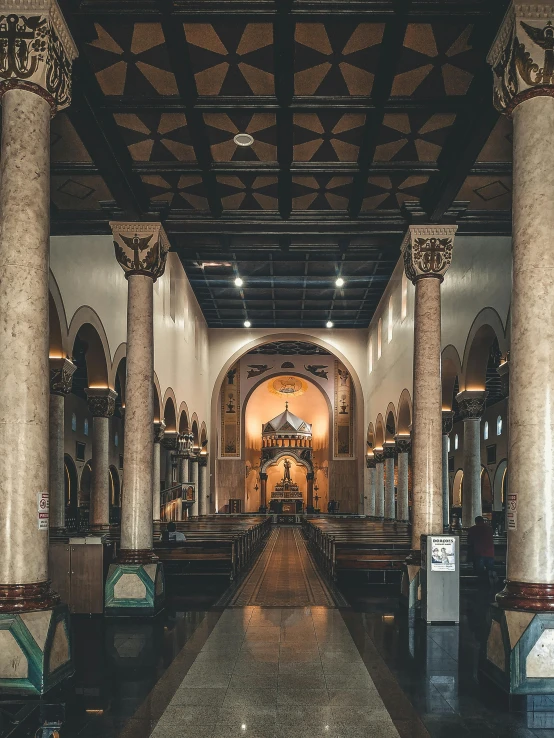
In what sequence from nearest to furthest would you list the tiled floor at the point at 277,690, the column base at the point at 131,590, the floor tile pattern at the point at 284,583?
1. the tiled floor at the point at 277,690
2. the column base at the point at 131,590
3. the floor tile pattern at the point at 284,583

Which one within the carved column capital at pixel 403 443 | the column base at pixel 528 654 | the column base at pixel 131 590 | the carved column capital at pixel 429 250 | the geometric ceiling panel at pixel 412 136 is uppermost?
the geometric ceiling panel at pixel 412 136

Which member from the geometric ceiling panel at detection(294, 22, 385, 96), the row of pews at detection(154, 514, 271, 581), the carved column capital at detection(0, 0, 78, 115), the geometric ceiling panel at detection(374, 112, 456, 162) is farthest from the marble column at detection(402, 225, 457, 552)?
the carved column capital at detection(0, 0, 78, 115)

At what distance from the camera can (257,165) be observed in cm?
1152

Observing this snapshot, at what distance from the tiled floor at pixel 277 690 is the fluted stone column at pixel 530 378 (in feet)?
4.50

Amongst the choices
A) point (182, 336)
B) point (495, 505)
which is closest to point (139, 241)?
point (182, 336)

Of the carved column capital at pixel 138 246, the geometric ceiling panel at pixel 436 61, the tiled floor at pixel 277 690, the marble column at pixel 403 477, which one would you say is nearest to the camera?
the tiled floor at pixel 277 690

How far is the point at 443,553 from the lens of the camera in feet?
35.3

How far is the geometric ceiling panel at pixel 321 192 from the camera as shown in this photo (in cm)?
1208

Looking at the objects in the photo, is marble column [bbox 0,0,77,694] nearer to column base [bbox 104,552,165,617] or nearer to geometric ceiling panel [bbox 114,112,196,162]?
geometric ceiling panel [bbox 114,112,196,162]

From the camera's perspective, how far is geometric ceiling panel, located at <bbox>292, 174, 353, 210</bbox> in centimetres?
1208

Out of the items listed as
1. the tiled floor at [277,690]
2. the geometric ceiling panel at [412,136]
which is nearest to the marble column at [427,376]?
the geometric ceiling panel at [412,136]

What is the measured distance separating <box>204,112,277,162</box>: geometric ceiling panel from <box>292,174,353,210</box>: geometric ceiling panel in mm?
840

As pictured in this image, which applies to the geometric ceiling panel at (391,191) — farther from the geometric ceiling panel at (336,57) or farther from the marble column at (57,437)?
the marble column at (57,437)

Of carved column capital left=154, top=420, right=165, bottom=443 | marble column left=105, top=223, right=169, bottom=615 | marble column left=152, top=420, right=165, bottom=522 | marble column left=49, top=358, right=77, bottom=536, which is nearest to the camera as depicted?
marble column left=105, top=223, right=169, bottom=615
